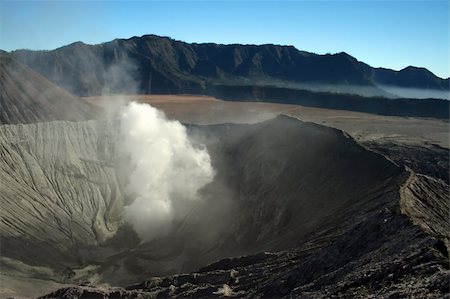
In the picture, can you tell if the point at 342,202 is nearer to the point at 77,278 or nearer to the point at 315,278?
the point at 315,278

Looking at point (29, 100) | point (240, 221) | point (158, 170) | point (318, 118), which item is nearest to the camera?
point (240, 221)

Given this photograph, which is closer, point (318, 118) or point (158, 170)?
point (158, 170)

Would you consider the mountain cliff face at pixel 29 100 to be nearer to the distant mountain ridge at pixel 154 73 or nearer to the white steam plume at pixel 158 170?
the white steam plume at pixel 158 170

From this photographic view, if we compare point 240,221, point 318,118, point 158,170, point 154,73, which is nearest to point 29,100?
point 158,170

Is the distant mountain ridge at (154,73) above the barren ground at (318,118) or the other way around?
above

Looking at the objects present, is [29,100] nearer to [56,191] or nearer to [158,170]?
[56,191]

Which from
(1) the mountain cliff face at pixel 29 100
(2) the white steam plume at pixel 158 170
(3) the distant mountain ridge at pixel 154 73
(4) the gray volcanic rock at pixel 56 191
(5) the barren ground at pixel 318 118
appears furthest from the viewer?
(3) the distant mountain ridge at pixel 154 73

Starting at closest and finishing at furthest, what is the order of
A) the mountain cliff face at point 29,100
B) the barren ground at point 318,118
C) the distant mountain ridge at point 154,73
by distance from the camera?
the mountain cliff face at point 29,100 < the barren ground at point 318,118 < the distant mountain ridge at point 154,73

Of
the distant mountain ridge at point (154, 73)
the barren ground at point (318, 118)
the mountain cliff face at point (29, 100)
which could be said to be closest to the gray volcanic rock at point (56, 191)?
the mountain cliff face at point (29, 100)

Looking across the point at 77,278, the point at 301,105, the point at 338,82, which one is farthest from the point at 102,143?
the point at 338,82
